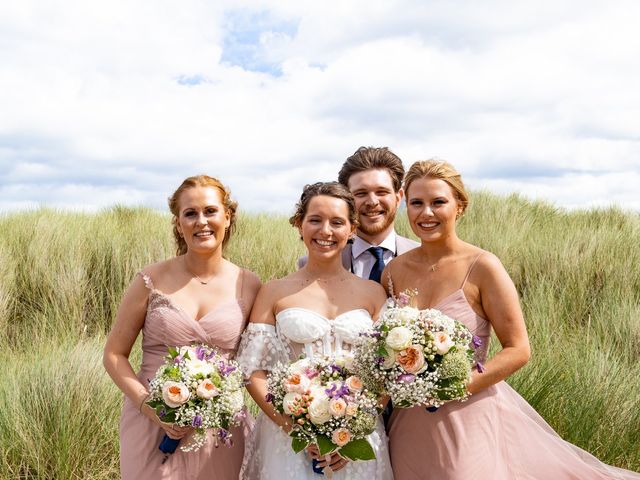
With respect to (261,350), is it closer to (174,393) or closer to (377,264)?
(174,393)

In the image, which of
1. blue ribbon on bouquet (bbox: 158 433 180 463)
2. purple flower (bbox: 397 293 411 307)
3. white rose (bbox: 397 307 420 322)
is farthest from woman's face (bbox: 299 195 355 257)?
blue ribbon on bouquet (bbox: 158 433 180 463)

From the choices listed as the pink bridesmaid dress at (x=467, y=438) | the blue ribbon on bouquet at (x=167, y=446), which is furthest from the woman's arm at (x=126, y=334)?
the pink bridesmaid dress at (x=467, y=438)

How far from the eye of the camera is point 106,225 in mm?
11906

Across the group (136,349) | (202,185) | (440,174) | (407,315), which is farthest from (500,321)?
(136,349)

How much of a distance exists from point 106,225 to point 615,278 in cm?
894

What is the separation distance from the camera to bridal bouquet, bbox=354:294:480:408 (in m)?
3.09

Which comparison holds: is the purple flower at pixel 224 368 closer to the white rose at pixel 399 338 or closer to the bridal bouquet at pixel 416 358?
the bridal bouquet at pixel 416 358

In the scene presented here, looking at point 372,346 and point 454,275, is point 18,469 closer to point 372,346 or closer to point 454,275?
point 372,346

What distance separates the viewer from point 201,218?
3.71 metres

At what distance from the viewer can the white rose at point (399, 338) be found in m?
3.06

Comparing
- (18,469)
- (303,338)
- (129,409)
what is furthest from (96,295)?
(303,338)

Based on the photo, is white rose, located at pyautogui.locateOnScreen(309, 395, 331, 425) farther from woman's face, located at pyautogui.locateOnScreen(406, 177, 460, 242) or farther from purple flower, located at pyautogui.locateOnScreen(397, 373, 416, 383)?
woman's face, located at pyautogui.locateOnScreen(406, 177, 460, 242)

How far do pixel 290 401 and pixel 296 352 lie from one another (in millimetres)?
512

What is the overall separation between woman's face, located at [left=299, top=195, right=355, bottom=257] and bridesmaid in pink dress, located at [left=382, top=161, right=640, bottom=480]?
0.41 m
